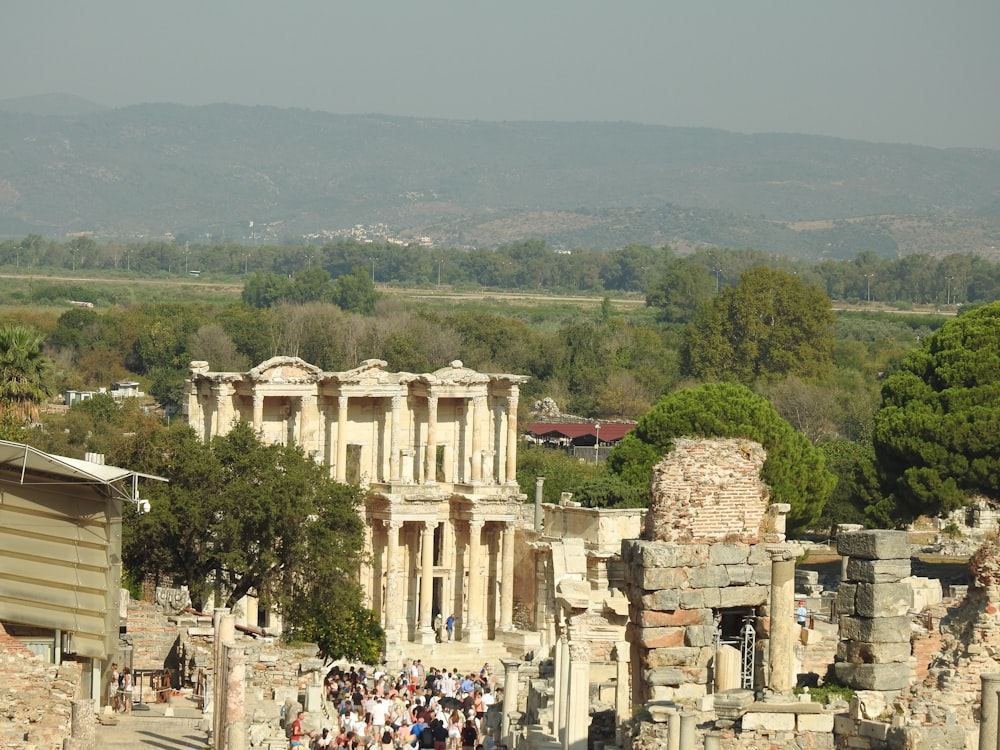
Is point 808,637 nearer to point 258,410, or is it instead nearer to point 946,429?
point 258,410

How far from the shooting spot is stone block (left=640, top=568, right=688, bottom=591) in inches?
935

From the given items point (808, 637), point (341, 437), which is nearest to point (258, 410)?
point (341, 437)

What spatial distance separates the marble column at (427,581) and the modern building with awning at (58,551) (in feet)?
89.6

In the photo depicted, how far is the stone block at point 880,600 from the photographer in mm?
24062

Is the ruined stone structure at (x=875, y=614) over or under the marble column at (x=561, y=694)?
over

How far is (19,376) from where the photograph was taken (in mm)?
56688

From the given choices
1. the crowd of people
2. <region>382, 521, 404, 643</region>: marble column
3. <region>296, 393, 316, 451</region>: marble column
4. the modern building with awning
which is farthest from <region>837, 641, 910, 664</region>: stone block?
<region>296, 393, 316, 451</region>: marble column

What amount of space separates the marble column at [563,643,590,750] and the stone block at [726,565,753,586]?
476 centimetres

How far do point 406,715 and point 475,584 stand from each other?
22082 millimetres

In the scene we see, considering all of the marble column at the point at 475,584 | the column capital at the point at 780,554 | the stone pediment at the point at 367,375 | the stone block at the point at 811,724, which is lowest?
the marble column at the point at 475,584

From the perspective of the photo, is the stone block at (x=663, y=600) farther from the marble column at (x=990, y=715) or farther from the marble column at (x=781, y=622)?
the marble column at (x=990, y=715)

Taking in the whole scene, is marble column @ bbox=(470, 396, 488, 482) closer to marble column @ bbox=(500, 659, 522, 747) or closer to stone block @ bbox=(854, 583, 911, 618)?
marble column @ bbox=(500, 659, 522, 747)

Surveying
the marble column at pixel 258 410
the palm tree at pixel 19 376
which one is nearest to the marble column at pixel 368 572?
the marble column at pixel 258 410

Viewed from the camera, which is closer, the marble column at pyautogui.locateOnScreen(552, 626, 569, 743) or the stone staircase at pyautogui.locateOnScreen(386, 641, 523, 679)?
the marble column at pyautogui.locateOnScreen(552, 626, 569, 743)
